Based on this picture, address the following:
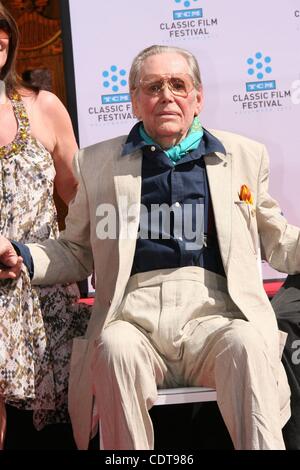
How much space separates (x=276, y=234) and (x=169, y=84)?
631 millimetres

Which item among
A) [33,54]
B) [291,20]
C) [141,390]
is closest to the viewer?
[141,390]

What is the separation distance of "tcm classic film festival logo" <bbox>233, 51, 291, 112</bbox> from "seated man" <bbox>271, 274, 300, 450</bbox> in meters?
1.19

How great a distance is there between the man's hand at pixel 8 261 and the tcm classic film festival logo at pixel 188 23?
1.63 metres

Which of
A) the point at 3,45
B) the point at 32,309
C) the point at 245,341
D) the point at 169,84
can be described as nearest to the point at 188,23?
the point at 3,45

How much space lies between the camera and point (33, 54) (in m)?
6.36

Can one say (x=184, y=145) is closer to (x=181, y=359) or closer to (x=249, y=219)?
(x=249, y=219)

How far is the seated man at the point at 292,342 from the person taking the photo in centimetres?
312

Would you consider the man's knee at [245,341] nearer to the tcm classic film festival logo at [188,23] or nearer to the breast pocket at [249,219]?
the breast pocket at [249,219]

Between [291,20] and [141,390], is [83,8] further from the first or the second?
[141,390]

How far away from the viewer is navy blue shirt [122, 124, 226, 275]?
306cm

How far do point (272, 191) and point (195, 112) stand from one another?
113cm

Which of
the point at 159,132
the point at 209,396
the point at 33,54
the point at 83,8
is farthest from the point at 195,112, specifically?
the point at 33,54

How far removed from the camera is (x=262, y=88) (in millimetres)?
4230

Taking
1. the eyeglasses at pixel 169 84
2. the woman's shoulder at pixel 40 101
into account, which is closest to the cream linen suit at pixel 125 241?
the eyeglasses at pixel 169 84
